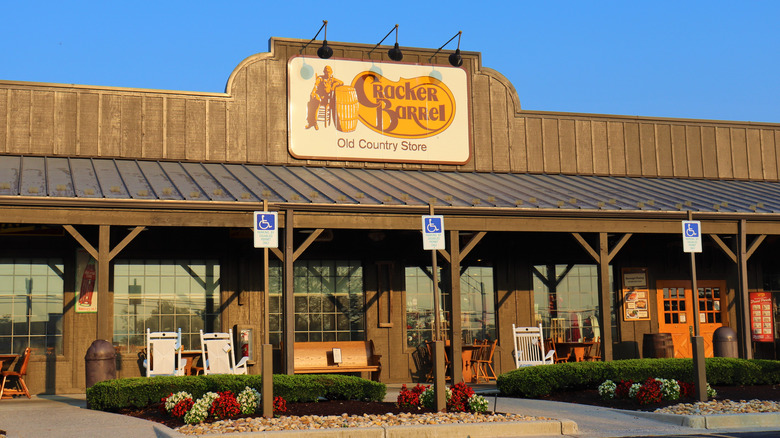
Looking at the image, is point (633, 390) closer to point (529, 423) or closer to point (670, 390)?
point (670, 390)

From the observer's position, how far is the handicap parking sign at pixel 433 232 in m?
11.2

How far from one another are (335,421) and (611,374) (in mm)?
5296

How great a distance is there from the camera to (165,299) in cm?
1598

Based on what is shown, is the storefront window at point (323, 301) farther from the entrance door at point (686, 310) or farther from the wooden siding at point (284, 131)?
the entrance door at point (686, 310)

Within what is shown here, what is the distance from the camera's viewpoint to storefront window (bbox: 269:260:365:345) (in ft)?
54.5

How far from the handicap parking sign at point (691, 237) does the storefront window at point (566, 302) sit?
523cm

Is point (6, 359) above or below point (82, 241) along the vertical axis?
below

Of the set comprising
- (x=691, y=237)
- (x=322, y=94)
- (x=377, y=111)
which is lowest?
(x=691, y=237)

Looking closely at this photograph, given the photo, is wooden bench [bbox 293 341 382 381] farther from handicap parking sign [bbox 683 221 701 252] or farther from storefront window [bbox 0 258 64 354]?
handicap parking sign [bbox 683 221 701 252]

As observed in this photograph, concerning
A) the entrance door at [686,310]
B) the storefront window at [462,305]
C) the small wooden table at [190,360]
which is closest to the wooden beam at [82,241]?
the small wooden table at [190,360]

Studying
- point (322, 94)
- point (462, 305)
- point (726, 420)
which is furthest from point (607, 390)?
point (322, 94)

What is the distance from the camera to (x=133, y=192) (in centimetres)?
1367

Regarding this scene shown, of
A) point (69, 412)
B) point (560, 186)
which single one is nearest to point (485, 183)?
point (560, 186)

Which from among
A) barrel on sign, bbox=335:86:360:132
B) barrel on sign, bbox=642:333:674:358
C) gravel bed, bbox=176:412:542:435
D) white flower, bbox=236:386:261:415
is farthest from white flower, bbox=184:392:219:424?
barrel on sign, bbox=642:333:674:358
